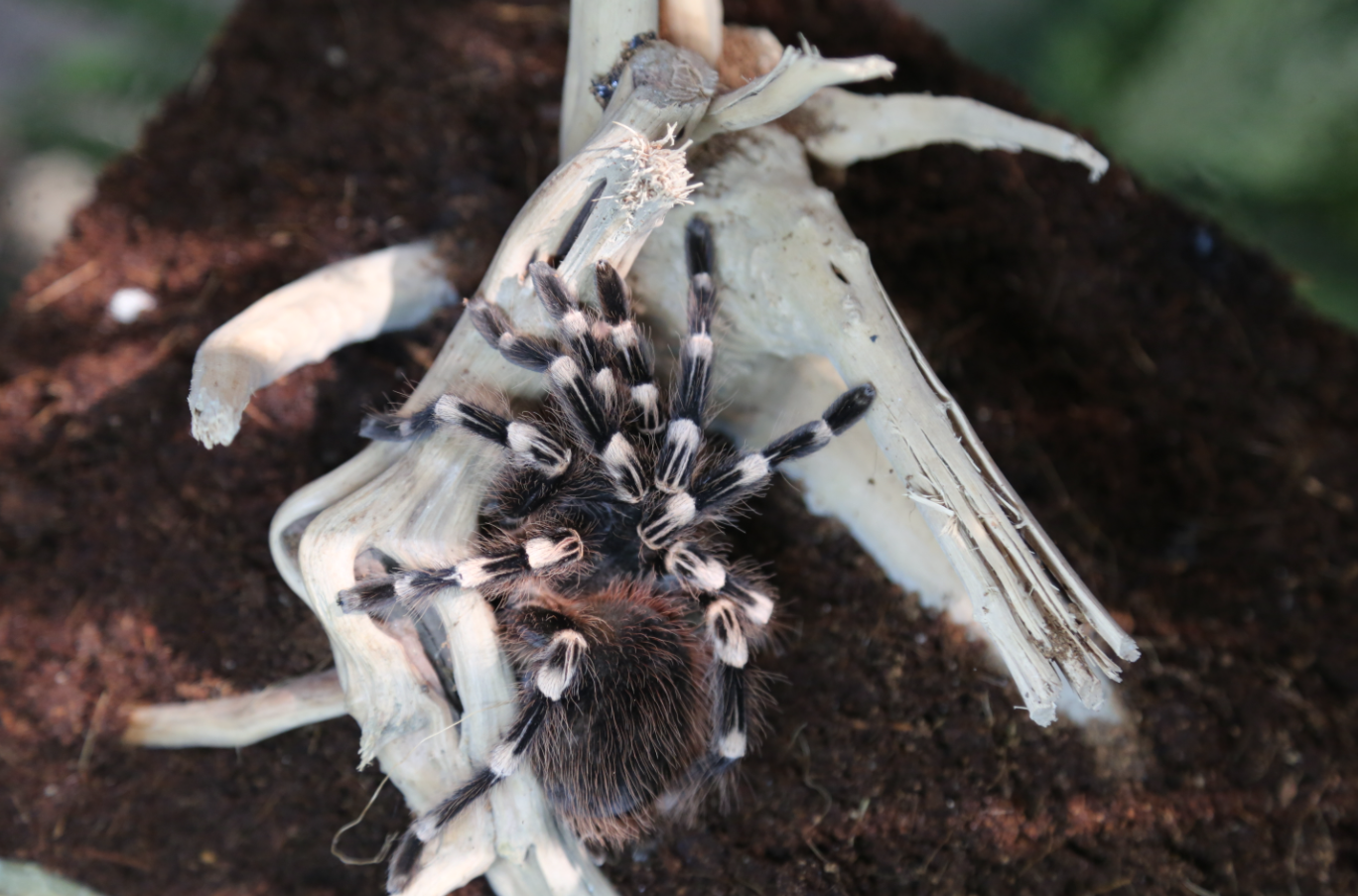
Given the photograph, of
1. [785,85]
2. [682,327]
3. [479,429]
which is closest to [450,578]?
[479,429]

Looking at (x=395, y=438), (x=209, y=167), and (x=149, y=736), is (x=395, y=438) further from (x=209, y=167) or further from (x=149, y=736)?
(x=209, y=167)

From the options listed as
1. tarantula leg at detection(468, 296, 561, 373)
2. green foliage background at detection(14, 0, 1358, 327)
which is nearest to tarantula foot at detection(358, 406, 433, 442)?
tarantula leg at detection(468, 296, 561, 373)

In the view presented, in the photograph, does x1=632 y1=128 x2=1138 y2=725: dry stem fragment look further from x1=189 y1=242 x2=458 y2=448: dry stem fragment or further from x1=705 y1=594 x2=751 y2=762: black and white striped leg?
x1=189 y1=242 x2=458 y2=448: dry stem fragment

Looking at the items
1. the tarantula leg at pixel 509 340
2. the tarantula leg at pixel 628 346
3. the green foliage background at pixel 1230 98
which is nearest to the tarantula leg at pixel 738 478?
the tarantula leg at pixel 628 346

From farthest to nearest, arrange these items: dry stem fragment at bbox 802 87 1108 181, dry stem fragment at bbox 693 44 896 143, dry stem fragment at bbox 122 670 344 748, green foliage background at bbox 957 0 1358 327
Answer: green foliage background at bbox 957 0 1358 327 → dry stem fragment at bbox 122 670 344 748 → dry stem fragment at bbox 802 87 1108 181 → dry stem fragment at bbox 693 44 896 143

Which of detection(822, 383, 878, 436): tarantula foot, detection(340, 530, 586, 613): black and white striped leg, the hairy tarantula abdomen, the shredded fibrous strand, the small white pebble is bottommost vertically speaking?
the small white pebble

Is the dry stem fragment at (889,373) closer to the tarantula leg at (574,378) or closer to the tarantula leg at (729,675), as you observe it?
the tarantula leg at (574,378)
